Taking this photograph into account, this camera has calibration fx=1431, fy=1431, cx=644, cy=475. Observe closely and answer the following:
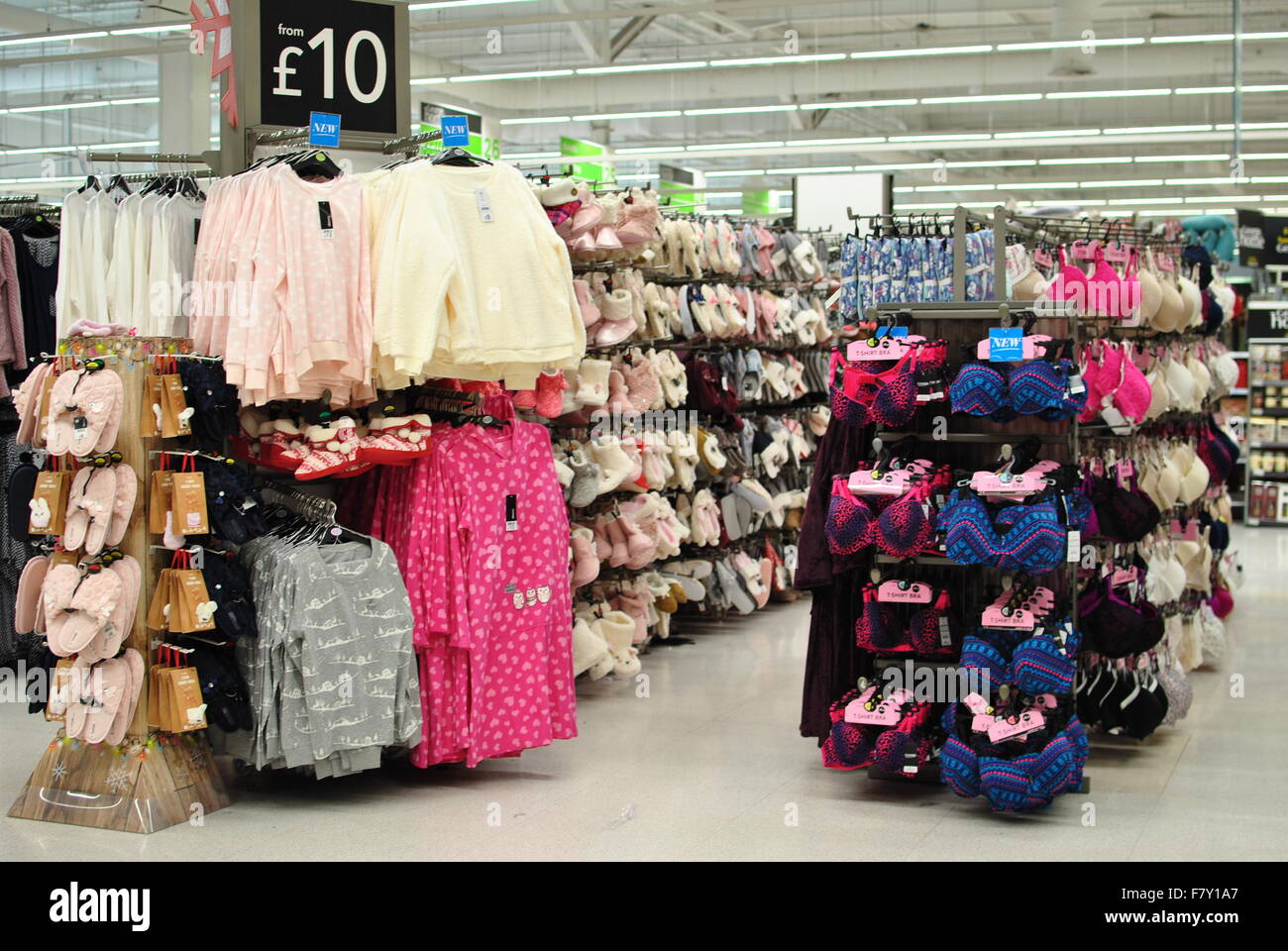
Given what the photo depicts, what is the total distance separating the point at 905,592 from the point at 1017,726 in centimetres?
59

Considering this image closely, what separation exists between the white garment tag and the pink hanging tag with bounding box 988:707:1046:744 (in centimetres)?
236

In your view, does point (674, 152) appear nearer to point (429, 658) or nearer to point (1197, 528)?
point (1197, 528)

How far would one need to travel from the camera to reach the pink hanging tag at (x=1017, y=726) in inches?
175

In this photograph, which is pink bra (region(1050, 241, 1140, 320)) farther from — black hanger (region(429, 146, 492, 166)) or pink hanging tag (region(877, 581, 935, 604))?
black hanger (region(429, 146, 492, 166))

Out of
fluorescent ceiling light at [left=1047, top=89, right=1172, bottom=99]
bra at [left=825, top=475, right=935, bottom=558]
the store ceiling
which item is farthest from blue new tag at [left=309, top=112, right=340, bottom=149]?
fluorescent ceiling light at [left=1047, top=89, right=1172, bottom=99]

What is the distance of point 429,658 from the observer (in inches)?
194


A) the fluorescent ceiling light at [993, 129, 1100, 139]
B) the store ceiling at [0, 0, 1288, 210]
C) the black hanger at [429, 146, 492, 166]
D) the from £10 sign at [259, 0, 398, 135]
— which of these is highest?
the store ceiling at [0, 0, 1288, 210]

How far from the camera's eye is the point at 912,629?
486 cm

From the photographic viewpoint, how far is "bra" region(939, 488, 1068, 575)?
14.5 feet

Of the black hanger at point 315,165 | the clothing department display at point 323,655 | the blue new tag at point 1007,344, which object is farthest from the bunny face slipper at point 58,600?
the blue new tag at point 1007,344

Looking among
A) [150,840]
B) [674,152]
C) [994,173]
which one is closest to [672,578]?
[150,840]

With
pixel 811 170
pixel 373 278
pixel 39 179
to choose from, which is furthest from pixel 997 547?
pixel 39 179

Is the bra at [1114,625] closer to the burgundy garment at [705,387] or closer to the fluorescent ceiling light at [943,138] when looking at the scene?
A: the burgundy garment at [705,387]

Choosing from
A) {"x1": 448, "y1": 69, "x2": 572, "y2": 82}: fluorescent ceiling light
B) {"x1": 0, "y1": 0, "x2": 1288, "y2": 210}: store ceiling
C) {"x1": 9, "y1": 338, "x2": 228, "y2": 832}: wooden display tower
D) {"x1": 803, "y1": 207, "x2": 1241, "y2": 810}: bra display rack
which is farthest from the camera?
{"x1": 0, "y1": 0, "x2": 1288, "y2": 210}: store ceiling
